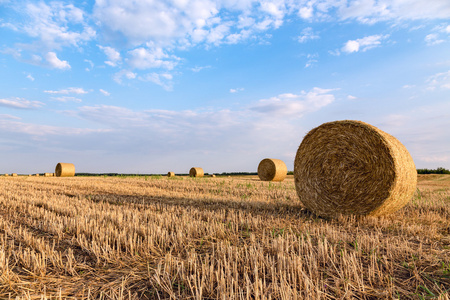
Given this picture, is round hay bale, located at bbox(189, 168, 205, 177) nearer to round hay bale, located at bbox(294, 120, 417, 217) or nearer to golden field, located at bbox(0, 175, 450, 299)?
round hay bale, located at bbox(294, 120, 417, 217)

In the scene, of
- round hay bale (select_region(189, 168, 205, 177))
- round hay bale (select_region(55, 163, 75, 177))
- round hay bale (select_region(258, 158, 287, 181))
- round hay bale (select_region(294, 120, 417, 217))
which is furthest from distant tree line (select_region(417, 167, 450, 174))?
round hay bale (select_region(55, 163, 75, 177))

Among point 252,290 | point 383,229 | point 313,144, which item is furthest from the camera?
point 313,144

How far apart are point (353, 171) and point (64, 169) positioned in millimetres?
25465

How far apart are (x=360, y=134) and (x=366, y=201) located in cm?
147

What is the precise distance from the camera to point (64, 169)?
25.3 m

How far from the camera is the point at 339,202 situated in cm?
655

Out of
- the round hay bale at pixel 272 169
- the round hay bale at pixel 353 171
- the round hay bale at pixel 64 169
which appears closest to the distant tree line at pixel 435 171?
the round hay bale at pixel 272 169

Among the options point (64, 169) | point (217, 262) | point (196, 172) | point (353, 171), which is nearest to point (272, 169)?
point (196, 172)

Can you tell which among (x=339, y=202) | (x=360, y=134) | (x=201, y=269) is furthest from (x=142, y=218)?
(x=360, y=134)

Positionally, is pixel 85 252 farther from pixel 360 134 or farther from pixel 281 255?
pixel 360 134

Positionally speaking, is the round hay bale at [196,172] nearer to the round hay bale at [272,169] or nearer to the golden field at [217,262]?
the round hay bale at [272,169]

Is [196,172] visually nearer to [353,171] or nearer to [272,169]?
[272,169]

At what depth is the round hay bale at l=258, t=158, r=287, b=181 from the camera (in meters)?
19.1

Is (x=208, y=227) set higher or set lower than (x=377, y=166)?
lower
